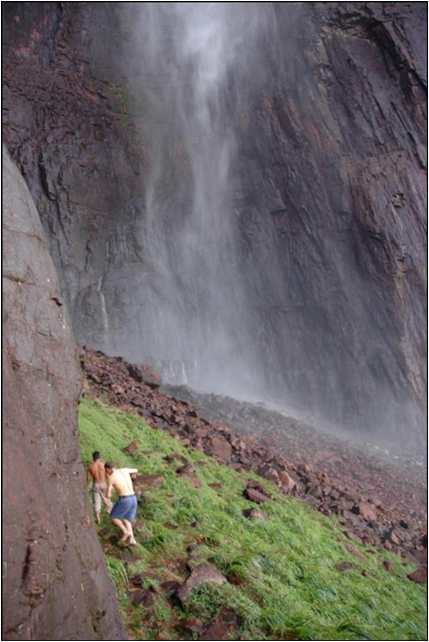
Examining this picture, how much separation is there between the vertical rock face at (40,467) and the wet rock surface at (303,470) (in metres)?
5.06

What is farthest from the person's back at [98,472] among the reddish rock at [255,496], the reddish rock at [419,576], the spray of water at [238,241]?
the spray of water at [238,241]

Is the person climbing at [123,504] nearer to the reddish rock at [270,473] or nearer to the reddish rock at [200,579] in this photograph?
the reddish rock at [200,579]

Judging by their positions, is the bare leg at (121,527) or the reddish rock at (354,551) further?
the reddish rock at (354,551)

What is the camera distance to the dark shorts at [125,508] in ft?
22.1

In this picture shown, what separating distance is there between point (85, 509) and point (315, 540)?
5433 millimetres

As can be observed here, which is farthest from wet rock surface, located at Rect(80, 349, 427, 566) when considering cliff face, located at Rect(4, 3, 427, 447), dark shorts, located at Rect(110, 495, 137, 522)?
cliff face, located at Rect(4, 3, 427, 447)

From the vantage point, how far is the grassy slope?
5824 millimetres

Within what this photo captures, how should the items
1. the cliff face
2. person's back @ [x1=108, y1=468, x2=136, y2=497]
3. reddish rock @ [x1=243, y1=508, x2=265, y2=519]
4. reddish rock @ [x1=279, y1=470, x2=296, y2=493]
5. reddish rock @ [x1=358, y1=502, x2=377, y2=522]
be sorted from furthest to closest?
the cliff face
reddish rock @ [x1=358, y1=502, x2=377, y2=522]
reddish rock @ [x1=279, y1=470, x2=296, y2=493]
reddish rock @ [x1=243, y1=508, x2=265, y2=519]
person's back @ [x1=108, y1=468, x2=136, y2=497]

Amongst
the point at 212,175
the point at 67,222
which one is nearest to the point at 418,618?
the point at 67,222

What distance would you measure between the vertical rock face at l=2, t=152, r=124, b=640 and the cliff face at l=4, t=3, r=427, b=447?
18.9 metres

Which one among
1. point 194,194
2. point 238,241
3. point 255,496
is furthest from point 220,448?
point 194,194

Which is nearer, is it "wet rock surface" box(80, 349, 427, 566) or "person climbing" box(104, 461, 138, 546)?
"person climbing" box(104, 461, 138, 546)

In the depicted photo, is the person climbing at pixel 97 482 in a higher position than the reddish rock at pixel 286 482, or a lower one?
higher

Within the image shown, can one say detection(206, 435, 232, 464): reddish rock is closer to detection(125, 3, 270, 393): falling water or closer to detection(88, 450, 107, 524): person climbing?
detection(88, 450, 107, 524): person climbing
